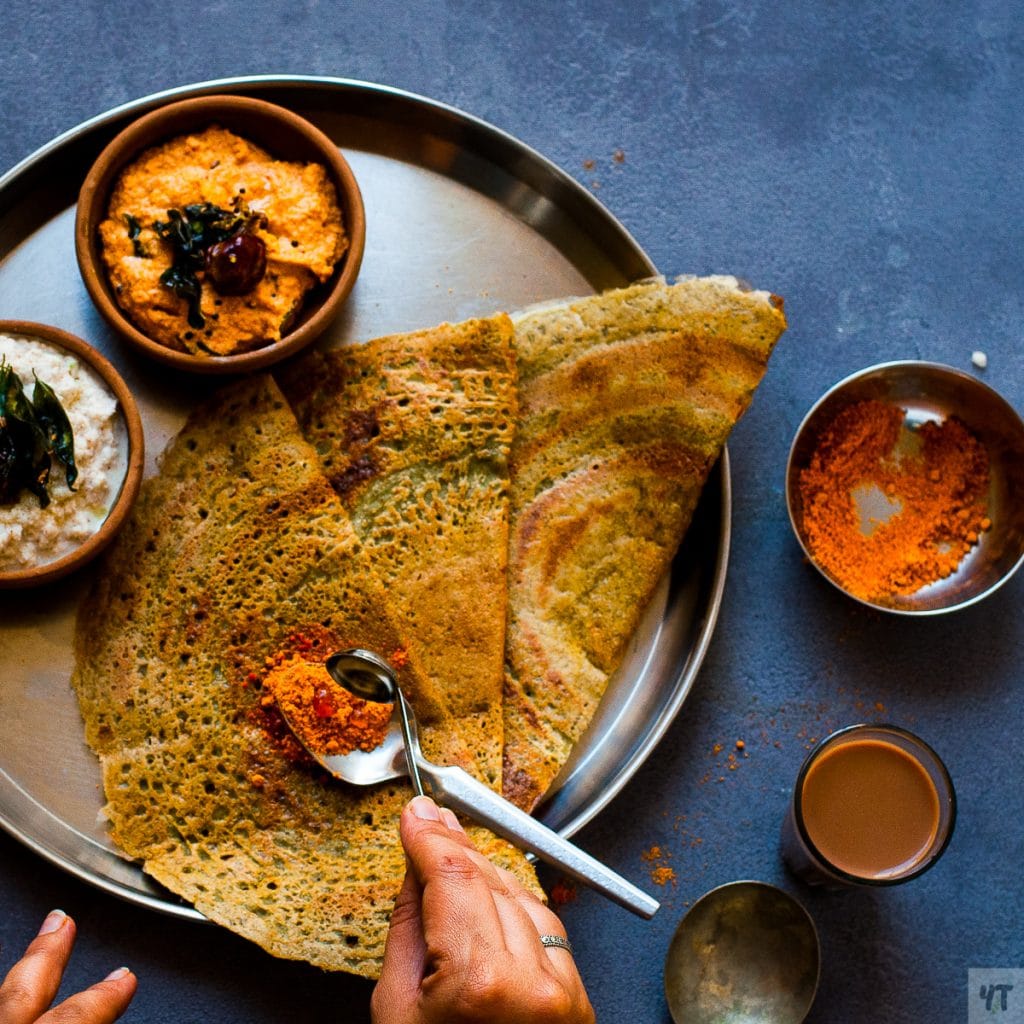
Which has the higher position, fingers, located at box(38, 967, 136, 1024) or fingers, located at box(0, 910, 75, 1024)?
fingers, located at box(0, 910, 75, 1024)

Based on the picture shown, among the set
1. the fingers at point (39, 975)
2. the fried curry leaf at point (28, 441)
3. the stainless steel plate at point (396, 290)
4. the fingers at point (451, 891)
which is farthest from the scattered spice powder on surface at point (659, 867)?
the fried curry leaf at point (28, 441)

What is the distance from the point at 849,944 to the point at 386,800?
62.4 inches

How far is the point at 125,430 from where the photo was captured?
3145 mm

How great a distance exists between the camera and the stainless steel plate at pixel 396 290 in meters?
3.23

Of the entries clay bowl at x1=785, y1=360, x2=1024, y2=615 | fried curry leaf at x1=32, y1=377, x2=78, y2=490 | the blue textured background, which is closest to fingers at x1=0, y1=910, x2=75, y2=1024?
the blue textured background

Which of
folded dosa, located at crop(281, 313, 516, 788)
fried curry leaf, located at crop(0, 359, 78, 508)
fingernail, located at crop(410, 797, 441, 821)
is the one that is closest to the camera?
fingernail, located at crop(410, 797, 441, 821)

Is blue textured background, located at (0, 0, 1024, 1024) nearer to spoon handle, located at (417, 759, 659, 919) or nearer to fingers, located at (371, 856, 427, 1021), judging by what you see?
spoon handle, located at (417, 759, 659, 919)

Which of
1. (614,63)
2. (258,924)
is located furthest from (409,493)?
(614,63)

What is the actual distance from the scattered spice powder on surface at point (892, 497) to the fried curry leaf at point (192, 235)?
6.18 ft

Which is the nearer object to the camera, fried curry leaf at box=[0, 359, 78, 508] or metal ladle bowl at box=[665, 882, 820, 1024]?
fried curry leaf at box=[0, 359, 78, 508]

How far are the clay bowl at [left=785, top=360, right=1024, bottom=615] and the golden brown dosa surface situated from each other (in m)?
1.45

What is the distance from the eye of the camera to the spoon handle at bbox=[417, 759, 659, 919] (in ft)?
9.87

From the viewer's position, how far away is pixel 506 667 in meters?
3.27

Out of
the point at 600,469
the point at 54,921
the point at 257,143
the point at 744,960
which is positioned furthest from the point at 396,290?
the point at 744,960
